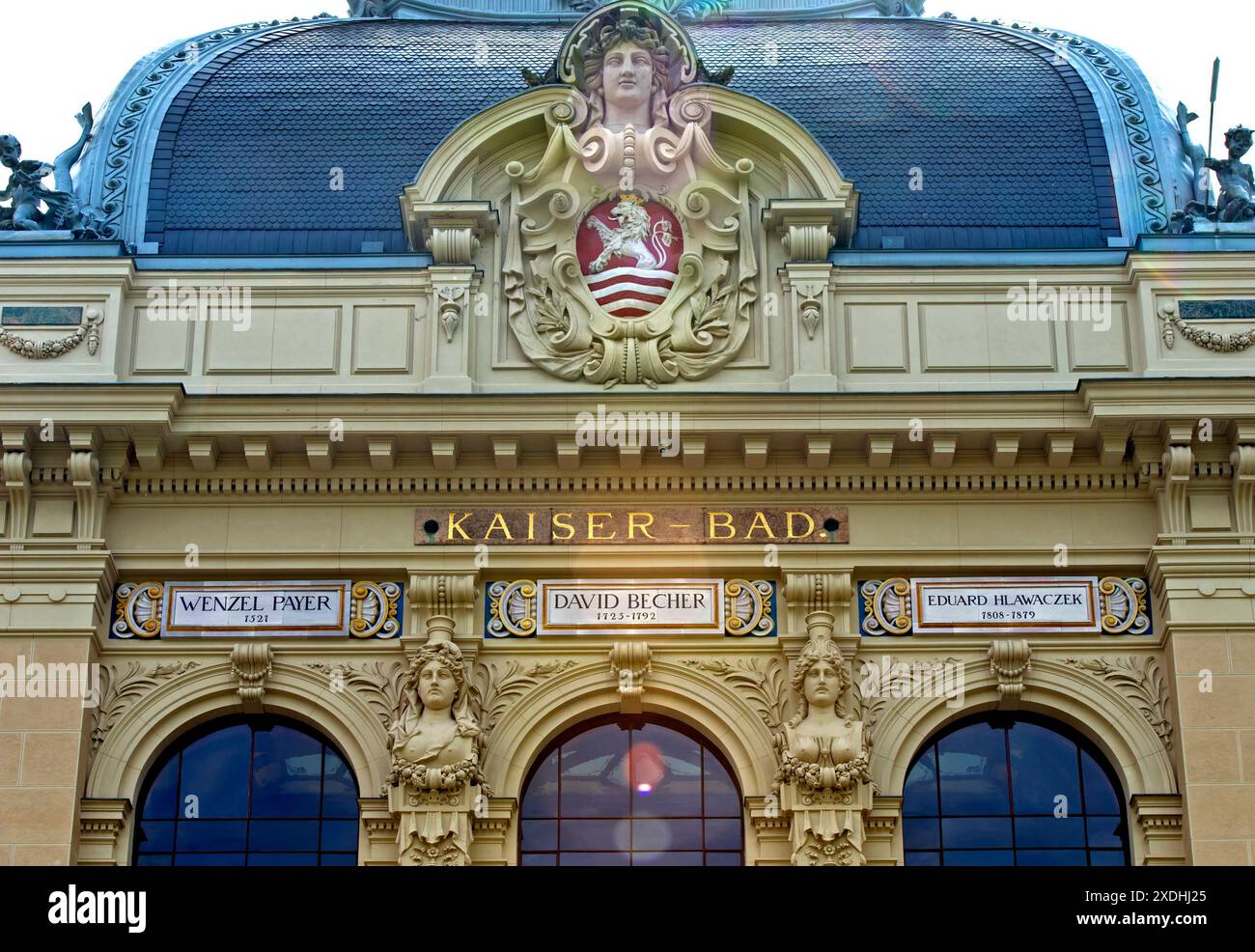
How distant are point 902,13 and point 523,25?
5.42m

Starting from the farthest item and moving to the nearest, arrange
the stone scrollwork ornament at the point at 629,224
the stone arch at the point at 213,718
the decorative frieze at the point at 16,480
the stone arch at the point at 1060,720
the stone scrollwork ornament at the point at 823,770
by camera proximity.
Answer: the stone scrollwork ornament at the point at 629,224 → the decorative frieze at the point at 16,480 → the stone arch at the point at 213,718 → the stone arch at the point at 1060,720 → the stone scrollwork ornament at the point at 823,770

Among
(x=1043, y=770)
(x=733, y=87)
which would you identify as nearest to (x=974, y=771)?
(x=1043, y=770)

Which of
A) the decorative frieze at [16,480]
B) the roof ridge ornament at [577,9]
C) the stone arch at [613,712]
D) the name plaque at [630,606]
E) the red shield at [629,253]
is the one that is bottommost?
the stone arch at [613,712]

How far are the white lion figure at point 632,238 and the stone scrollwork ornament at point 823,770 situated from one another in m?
4.76

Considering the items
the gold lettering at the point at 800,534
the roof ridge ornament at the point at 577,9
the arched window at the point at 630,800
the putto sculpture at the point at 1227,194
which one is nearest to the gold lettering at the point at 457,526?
the arched window at the point at 630,800

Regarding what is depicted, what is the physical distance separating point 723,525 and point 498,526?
7.31 feet

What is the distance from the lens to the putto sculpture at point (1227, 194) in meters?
27.1

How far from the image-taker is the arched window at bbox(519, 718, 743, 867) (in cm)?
2462

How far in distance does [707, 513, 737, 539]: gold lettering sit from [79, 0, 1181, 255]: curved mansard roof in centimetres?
390

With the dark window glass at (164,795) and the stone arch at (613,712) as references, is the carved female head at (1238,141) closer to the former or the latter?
the stone arch at (613,712)

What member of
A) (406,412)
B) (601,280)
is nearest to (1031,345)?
(601,280)

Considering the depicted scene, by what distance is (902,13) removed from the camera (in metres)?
34.5

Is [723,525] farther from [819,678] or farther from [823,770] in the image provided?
[823,770]
